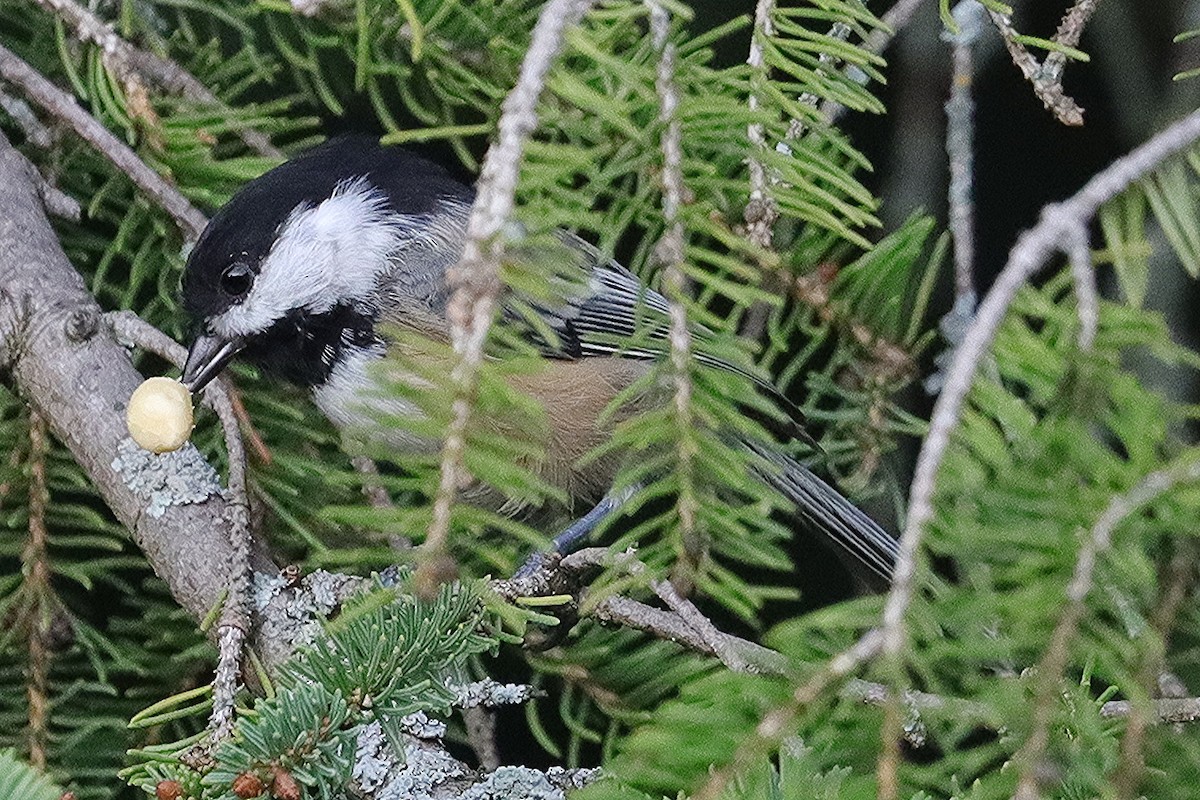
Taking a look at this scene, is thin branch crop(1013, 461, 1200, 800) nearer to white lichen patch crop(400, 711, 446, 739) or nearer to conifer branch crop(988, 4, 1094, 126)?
conifer branch crop(988, 4, 1094, 126)

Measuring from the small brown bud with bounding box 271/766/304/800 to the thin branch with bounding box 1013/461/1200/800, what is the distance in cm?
44

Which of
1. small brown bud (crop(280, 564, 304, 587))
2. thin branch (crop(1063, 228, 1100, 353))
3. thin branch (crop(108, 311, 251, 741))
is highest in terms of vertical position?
thin branch (crop(1063, 228, 1100, 353))

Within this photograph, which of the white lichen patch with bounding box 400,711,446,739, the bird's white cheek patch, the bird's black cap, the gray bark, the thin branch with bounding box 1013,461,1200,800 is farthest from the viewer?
the bird's white cheek patch

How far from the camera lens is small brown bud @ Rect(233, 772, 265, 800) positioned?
79 centimetres

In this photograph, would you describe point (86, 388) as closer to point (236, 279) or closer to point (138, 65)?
point (236, 279)

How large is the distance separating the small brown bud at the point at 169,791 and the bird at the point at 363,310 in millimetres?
630

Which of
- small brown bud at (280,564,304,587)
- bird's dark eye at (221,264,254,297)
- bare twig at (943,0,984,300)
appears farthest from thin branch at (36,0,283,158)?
bare twig at (943,0,984,300)

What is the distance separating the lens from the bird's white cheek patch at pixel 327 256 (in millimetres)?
1538

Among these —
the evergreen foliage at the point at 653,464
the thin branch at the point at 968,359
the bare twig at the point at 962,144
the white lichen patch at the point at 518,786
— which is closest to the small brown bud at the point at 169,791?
the evergreen foliage at the point at 653,464

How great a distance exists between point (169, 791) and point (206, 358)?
2.28ft

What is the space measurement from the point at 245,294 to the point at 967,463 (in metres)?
1.10

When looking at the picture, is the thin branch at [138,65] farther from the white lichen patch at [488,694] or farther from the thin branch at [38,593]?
the white lichen patch at [488,694]

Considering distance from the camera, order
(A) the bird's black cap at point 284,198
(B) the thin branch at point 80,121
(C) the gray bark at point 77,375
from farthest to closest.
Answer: (A) the bird's black cap at point 284,198, (B) the thin branch at point 80,121, (C) the gray bark at point 77,375

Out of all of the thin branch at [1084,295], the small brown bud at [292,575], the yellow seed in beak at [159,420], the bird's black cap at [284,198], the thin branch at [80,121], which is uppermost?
the thin branch at [1084,295]
